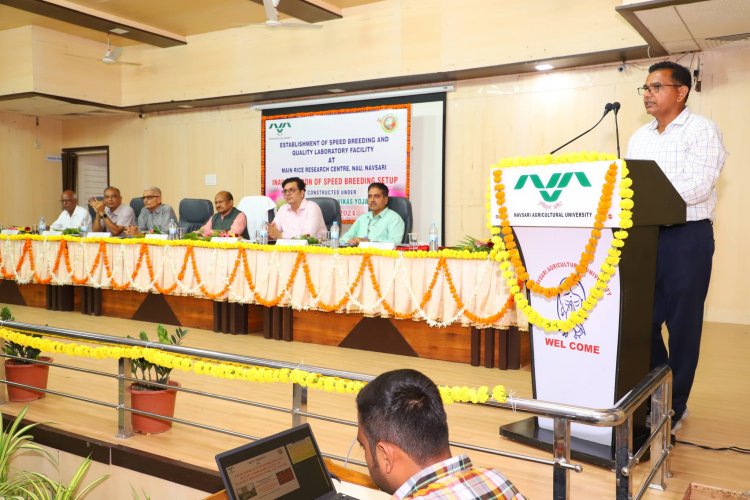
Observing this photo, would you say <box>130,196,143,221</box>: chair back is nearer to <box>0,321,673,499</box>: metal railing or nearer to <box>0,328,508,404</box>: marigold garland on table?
<box>0,328,508,404</box>: marigold garland on table

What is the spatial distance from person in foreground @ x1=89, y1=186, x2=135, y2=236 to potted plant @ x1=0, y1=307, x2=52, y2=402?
10.2 ft

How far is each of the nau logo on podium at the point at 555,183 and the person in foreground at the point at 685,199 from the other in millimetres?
524

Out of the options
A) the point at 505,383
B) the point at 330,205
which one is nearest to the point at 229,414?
the point at 505,383

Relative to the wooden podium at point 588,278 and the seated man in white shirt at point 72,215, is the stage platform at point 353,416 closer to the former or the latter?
the wooden podium at point 588,278

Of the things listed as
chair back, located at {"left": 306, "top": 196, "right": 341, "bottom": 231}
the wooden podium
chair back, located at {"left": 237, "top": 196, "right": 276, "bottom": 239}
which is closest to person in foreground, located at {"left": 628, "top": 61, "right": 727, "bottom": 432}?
the wooden podium

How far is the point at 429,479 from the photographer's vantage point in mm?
1073

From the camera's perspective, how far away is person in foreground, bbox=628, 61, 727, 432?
2377mm

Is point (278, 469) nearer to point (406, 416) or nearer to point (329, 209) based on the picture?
point (406, 416)

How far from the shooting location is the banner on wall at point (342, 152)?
710 cm

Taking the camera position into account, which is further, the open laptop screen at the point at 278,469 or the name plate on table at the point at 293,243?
the name plate on table at the point at 293,243

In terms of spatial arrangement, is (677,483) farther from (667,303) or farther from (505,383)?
(505,383)

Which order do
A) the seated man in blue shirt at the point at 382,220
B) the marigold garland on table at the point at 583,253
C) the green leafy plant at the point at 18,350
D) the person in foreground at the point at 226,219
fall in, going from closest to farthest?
the marigold garland on table at the point at 583,253, the green leafy plant at the point at 18,350, the seated man in blue shirt at the point at 382,220, the person in foreground at the point at 226,219

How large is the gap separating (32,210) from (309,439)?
9.82 m

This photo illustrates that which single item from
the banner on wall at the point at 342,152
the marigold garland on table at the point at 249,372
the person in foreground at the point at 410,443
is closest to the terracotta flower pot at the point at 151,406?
the marigold garland on table at the point at 249,372
